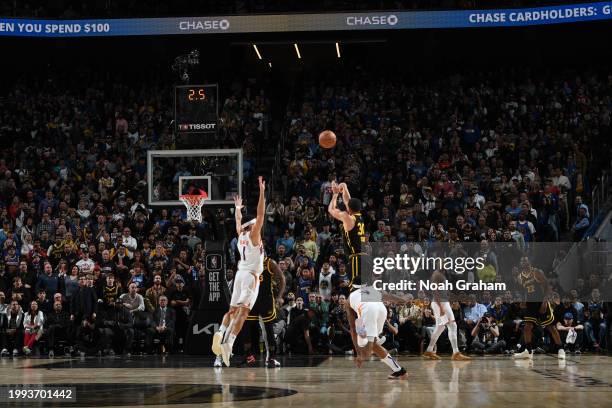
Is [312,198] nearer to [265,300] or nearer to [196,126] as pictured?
[196,126]

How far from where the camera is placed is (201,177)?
18.9 m

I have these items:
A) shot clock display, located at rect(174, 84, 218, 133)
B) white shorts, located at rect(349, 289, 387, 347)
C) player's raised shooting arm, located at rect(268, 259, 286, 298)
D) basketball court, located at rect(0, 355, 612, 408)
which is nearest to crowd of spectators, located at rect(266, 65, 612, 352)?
basketball court, located at rect(0, 355, 612, 408)

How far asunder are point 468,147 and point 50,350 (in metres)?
11.9

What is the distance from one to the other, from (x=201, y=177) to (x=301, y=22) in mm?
8379

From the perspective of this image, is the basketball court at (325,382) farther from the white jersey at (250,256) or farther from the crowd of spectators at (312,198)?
the crowd of spectators at (312,198)

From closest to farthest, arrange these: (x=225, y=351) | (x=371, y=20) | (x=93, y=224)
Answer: (x=225, y=351), (x=93, y=224), (x=371, y=20)

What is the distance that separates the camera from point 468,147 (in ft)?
78.9

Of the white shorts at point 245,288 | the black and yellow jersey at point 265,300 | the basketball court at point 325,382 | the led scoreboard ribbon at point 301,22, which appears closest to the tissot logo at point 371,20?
the led scoreboard ribbon at point 301,22

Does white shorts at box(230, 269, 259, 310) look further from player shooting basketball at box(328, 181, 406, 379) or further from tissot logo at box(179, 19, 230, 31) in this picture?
tissot logo at box(179, 19, 230, 31)

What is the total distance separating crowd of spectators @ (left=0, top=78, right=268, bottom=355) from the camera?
1825cm

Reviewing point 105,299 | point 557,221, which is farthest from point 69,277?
point 557,221

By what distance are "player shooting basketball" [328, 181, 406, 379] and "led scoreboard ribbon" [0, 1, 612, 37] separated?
47.2 ft

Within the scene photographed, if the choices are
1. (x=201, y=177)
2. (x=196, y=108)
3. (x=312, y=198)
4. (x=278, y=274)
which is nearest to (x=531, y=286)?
(x=278, y=274)

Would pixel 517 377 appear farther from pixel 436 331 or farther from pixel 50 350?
pixel 50 350
